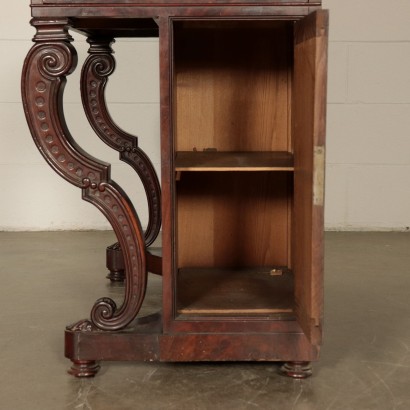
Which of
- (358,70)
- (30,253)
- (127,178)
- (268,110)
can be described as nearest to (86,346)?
(268,110)

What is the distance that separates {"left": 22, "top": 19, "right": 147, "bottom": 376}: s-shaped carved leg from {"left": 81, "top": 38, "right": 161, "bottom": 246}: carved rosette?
101cm

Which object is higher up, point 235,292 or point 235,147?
point 235,147

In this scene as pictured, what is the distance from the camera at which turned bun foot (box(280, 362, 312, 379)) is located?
2150 mm

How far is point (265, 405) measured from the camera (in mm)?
1990

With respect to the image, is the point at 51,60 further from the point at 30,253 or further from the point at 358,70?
the point at 358,70

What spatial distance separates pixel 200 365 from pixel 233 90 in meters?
0.98

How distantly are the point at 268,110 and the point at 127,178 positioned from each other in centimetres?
193

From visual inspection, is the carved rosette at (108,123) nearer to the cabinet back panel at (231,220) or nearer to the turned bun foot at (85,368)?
the cabinet back panel at (231,220)

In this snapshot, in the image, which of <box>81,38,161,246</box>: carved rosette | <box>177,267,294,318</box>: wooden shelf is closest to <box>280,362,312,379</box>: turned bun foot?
<box>177,267,294,318</box>: wooden shelf

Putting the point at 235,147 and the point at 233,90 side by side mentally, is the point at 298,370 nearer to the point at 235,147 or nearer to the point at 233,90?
the point at 235,147

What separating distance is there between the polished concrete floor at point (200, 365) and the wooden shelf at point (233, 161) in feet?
1.78

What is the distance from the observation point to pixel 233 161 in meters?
Answer: 2.32

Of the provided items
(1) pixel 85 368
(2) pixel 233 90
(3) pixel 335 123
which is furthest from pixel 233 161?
(3) pixel 335 123

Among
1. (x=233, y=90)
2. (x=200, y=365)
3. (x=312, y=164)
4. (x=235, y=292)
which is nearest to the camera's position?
(x=312, y=164)
